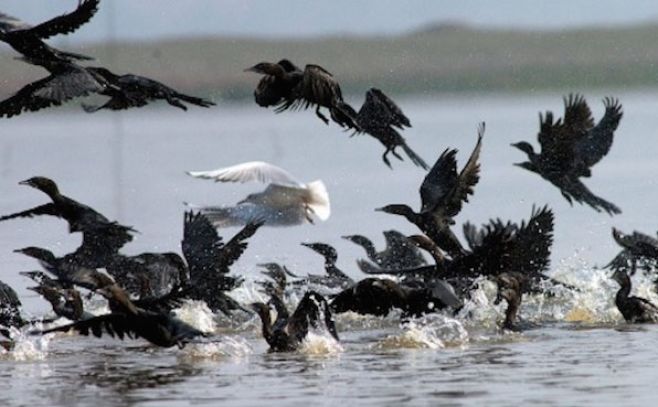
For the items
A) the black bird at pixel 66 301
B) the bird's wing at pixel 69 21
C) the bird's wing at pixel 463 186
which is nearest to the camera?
the bird's wing at pixel 69 21

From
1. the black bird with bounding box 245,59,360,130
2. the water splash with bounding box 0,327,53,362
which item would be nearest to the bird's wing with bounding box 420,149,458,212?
the black bird with bounding box 245,59,360,130

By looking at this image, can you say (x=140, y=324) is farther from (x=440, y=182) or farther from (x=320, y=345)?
(x=440, y=182)

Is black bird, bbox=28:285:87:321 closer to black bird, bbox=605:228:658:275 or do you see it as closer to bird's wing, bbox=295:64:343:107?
bird's wing, bbox=295:64:343:107

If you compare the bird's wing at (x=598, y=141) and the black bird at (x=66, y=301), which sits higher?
the bird's wing at (x=598, y=141)

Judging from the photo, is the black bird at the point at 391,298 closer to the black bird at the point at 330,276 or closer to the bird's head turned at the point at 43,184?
the black bird at the point at 330,276

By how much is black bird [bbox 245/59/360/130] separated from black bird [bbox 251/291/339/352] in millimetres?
1500

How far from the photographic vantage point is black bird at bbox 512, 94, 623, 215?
1606 centimetres

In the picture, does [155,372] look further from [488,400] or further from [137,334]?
[488,400]

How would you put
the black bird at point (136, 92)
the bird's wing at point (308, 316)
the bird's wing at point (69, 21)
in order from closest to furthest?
1. the bird's wing at point (308, 316)
2. the bird's wing at point (69, 21)
3. the black bird at point (136, 92)

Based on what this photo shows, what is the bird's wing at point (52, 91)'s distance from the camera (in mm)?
13305

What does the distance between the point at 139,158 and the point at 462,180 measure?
21400 millimetres

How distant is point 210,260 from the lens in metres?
13.8

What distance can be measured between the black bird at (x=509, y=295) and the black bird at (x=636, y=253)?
1.96m

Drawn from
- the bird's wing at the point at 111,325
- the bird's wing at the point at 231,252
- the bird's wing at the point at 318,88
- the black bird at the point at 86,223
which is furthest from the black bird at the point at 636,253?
the bird's wing at the point at 111,325
